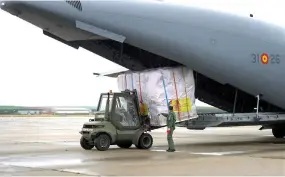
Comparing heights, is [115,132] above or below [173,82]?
below

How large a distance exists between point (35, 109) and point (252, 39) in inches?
4414

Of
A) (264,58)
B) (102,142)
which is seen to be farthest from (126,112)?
(264,58)

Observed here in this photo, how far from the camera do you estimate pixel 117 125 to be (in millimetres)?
14906

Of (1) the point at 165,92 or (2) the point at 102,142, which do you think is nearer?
(2) the point at 102,142

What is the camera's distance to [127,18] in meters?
14.2

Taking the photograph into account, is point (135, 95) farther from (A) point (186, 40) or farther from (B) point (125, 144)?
(A) point (186, 40)

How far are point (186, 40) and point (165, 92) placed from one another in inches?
72.2

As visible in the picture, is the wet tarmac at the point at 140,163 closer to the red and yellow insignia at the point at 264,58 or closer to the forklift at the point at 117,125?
the forklift at the point at 117,125

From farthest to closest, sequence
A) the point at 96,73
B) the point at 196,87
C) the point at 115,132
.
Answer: the point at 96,73 → the point at 196,87 → the point at 115,132

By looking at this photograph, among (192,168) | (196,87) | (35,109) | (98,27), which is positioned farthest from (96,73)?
(35,109)

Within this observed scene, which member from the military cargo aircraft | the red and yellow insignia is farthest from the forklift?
the red and yellow insignia

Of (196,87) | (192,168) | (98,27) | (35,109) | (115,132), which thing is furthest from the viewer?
(35,109)

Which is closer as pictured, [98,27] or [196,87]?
[98,27]

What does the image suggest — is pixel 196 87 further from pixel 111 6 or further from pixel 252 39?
pixel 111 6
